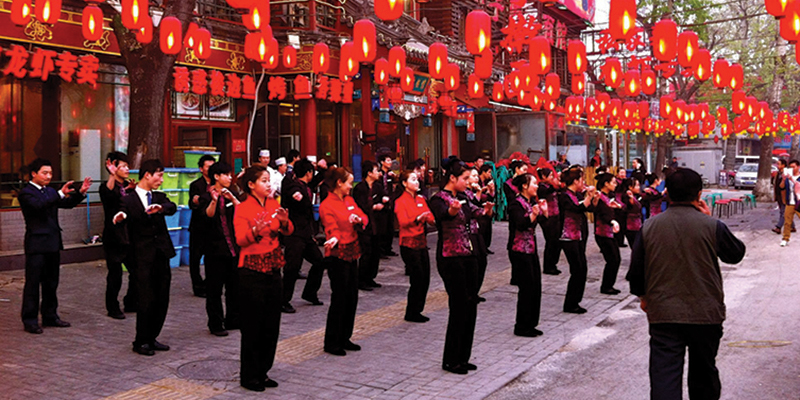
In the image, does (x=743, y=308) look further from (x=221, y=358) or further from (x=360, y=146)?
(x=360, y=146)

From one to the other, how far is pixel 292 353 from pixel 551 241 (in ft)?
20.6

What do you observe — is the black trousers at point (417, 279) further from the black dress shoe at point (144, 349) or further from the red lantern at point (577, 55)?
the red lantern at point (577, 55)

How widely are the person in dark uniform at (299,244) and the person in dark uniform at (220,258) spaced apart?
0.96m

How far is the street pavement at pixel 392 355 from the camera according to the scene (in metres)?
6.38

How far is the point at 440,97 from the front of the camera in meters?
21.9

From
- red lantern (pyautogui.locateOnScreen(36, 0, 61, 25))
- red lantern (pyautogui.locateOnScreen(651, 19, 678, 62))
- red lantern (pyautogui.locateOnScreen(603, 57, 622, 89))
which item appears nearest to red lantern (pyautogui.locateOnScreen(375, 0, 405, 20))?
red lantern (pyautogui.locateOnScreen(36, 0, 61, 25))

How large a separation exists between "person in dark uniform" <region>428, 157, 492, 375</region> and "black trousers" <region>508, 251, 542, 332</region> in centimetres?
87

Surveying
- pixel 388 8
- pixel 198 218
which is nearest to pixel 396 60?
pixel 388 8

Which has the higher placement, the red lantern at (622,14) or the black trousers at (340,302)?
the red lantern at (622,14)

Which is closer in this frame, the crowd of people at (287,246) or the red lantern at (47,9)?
the crowd of people at (287,246)

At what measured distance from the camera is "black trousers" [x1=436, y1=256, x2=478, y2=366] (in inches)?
273

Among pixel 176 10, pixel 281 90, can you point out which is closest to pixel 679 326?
pixel 176 10

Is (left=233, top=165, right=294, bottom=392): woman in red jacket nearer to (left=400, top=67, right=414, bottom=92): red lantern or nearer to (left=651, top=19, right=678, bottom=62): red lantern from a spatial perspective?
(left=651, top=19, right=678, bottom=62): red lantern

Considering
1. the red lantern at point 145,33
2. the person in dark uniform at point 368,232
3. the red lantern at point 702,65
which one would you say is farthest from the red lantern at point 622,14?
the red lantern at point 145,33
